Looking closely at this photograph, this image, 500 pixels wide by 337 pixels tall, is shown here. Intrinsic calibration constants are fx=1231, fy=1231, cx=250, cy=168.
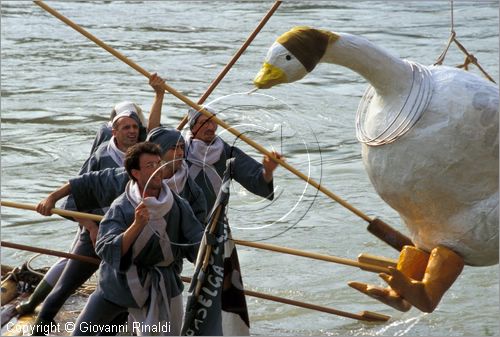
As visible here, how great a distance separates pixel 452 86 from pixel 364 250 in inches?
167

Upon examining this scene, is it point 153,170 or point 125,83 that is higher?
point 153,170

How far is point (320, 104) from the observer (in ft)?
53.3

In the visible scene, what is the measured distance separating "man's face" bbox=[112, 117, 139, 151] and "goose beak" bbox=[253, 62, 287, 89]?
815mm

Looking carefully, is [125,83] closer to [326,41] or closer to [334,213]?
[334,213]

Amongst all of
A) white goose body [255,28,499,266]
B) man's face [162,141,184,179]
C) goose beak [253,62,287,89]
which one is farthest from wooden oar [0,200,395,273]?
goose beak [253,62,287,89]

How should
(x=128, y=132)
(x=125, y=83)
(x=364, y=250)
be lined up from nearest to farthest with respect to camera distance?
(x=128, y=132)
(x=364, y=250)
(x=125, y=83)

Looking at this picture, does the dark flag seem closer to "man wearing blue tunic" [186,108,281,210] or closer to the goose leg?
"man wearing blue tunic" [186,108,281,210]

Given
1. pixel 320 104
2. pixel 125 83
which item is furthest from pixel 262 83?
pixel 125 83

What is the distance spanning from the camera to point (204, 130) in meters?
6.20

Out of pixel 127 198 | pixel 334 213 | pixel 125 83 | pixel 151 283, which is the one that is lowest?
pixel 125 83

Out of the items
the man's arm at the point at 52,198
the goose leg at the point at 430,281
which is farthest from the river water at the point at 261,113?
the man's arm at the point at 52,198

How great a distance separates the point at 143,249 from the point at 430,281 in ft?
4.81

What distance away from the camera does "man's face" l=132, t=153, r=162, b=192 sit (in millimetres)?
5406

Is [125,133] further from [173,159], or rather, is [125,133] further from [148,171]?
[148,171]
